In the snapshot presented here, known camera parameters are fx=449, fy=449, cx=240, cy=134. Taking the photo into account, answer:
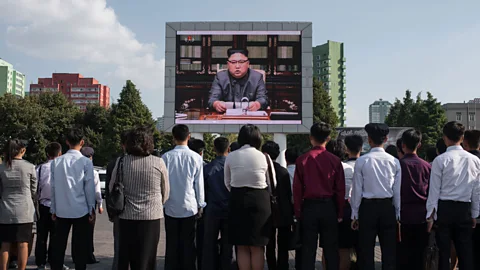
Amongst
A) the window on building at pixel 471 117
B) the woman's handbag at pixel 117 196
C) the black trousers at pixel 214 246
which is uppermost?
the window on building at pixel 471 117

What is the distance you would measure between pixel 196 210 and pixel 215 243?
0.56 metres

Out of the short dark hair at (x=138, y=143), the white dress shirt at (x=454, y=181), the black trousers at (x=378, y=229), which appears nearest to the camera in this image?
the short dark hair at (x=138, y=143)

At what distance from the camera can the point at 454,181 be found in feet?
16.8

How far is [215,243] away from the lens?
18.9 ft

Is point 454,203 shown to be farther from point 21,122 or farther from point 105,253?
point 21,122

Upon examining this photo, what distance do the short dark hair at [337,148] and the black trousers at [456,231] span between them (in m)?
1.35

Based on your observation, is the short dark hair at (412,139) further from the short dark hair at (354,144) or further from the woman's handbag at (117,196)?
the woman's handbag at (117,196)

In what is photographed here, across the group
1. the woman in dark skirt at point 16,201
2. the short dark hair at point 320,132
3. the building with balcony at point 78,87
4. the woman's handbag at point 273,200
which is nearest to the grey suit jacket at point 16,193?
the woman in dark skirt at point 16,201

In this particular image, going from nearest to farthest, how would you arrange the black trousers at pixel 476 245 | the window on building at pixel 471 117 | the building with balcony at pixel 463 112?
the black trousers at pixel 476 245
the building with balcony at pixel 463 112
the window on building at pixel 471 117

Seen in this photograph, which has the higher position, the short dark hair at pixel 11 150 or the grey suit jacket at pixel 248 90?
the grey suit jacket at pixel 248 90

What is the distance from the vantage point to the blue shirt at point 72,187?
5.56 metres

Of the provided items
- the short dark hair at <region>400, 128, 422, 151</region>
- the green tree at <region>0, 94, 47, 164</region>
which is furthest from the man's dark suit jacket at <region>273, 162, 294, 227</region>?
the green tree at <region>0, 94, 47, 164</region>

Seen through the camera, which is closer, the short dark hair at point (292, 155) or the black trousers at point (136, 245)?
the black trousers at point (136, 245)

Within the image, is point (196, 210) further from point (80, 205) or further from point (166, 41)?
point (166, 41)
